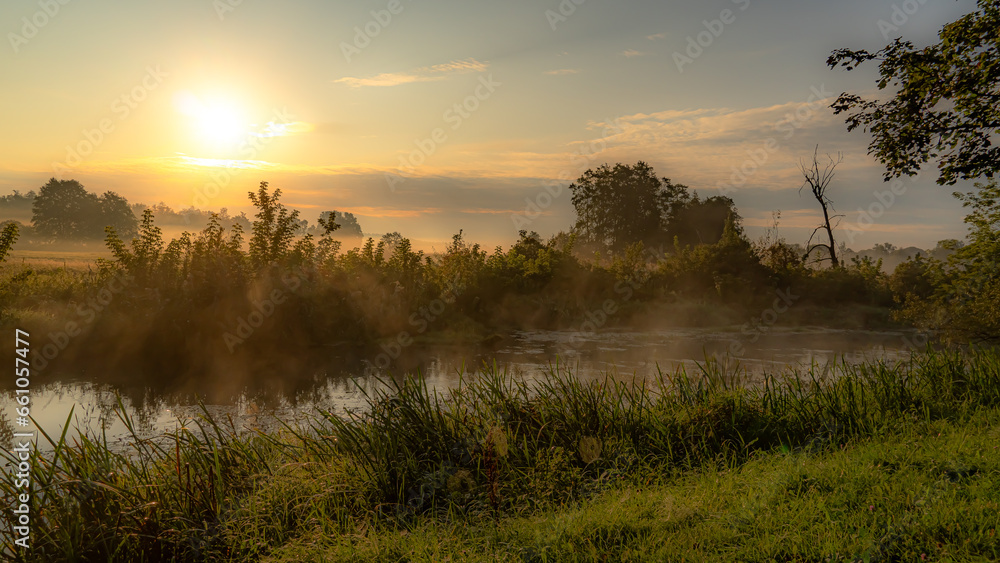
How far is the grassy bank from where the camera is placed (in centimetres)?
379

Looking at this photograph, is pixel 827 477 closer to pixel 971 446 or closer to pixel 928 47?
pixel 971 446

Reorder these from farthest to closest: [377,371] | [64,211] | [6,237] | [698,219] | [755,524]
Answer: [64,211], [698,219], [377,371], [6,237], [755,524]

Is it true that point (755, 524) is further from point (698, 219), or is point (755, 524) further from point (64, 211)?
point (64, 211)

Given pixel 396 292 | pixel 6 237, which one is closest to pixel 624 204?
pixel 396 292

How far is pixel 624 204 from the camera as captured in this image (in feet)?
117

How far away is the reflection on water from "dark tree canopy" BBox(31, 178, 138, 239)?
150ft

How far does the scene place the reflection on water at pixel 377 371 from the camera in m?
8.72

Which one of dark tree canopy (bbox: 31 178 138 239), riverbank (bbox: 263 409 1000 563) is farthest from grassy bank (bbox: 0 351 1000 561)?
dark tree canopy (bbox: 31 178 138 239)

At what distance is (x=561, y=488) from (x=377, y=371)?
7803mm

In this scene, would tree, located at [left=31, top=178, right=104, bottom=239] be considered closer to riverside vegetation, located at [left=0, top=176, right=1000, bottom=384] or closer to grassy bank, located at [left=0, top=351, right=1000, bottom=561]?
riverside vegetation, located at [left=0, top=176, right=1000, bottom=384]

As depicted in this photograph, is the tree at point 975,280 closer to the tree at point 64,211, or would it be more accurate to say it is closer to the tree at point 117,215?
the tree at point 117,215

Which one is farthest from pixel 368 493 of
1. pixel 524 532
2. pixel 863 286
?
pixel 863 286

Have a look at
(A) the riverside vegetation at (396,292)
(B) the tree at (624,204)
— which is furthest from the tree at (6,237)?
(B) the tree at (624,204)

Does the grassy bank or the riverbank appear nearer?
the riverbank
